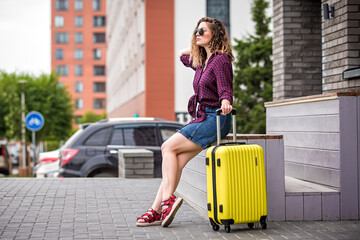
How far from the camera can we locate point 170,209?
19.8ft

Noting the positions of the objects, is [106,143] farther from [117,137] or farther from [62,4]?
[62,4]

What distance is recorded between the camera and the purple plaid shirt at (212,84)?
233 inches

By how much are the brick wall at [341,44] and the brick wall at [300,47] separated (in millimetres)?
1650

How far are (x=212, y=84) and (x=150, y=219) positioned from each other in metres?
1.50

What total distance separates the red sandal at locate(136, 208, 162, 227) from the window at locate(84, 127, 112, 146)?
5.08 meters

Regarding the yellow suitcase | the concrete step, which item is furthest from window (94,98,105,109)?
the yellow suitcase

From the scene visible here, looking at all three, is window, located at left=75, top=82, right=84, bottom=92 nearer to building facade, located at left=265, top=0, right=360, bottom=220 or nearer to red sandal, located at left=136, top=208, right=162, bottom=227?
building facade, located at left=265, top=0, right=360, bottom=220

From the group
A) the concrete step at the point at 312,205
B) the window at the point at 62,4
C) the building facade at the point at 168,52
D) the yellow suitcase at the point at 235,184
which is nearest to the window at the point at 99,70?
the window at the point at 62,4

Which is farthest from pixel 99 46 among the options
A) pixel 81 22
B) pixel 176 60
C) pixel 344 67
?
pixel 344 67

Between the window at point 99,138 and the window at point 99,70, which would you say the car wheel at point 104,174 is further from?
the window at point 99,70

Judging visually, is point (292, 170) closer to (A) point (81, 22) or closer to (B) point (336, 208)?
(B) point (336, 208)

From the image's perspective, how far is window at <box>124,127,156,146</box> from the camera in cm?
1153

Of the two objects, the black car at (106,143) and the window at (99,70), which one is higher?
the window at (99,70)

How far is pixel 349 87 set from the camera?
28.0 ft
